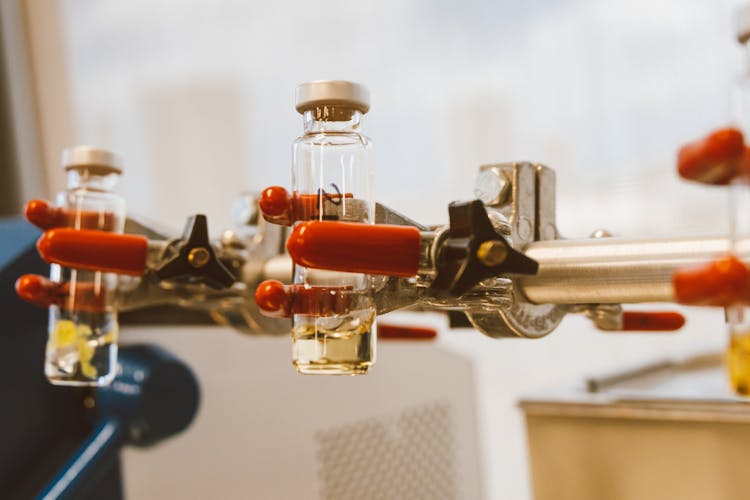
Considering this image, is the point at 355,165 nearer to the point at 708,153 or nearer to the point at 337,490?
the point at 708,153

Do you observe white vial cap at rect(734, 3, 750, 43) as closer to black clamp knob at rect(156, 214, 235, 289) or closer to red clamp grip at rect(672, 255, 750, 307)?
red clamp grip at rect(672, 255, 750, 307)

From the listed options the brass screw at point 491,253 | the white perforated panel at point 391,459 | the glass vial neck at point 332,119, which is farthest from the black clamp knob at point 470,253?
the white perforated panel at point 391,459

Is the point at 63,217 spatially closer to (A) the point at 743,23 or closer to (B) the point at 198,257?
(B) the point at 198,257

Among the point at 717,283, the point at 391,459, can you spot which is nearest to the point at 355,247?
the point at 717,283

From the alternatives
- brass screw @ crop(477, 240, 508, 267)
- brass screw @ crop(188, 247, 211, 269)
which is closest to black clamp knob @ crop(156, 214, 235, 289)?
brass screw @ crop(188, 247, 211, 269)

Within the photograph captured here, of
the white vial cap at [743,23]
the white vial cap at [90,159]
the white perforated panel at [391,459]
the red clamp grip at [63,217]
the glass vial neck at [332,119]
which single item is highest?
→ the white vial cap at [743,23]

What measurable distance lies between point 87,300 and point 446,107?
1073 mm

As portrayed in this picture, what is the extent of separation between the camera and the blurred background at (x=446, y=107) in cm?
137

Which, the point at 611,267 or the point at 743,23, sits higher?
the point at 743,23

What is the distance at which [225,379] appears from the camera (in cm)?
85

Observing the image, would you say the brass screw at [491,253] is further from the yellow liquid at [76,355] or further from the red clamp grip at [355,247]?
the yellow liquid at [76,355]

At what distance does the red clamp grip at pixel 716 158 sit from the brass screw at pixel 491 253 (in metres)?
0.11

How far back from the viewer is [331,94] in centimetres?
46

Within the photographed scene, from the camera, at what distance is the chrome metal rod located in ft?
1.38
